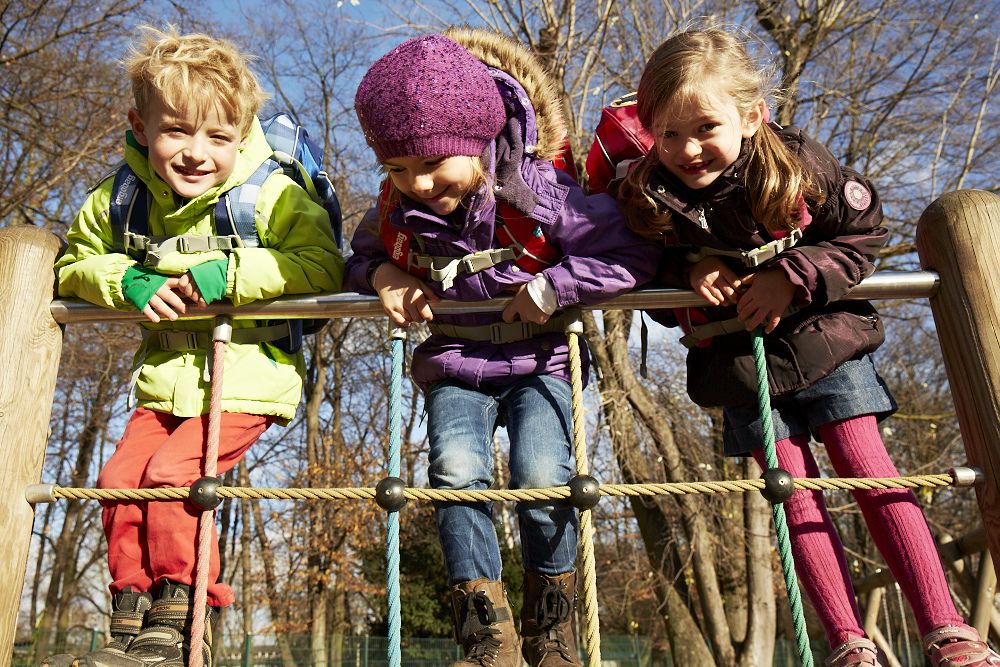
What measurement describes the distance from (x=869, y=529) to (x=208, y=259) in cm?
161

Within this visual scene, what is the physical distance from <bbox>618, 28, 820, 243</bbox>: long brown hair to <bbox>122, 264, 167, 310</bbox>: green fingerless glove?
107 cm

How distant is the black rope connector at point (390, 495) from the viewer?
1717 mm

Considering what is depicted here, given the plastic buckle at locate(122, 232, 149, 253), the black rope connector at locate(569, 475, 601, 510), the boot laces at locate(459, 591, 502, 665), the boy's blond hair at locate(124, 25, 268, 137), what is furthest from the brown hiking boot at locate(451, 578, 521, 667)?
the boy's blond hair at locate(124, 25, 268, 137)

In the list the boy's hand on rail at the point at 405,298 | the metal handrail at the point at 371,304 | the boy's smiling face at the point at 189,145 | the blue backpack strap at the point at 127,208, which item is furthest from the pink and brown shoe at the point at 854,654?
the blue backpack strap at the point at 127,208

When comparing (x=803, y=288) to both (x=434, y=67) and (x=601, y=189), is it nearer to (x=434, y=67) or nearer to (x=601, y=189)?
(x=601, y=189)

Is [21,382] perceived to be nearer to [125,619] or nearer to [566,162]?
[125,619]

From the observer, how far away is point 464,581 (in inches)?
75.4

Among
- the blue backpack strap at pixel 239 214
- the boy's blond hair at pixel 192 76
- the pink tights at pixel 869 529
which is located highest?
the boy's blond hair at pixel 192 76

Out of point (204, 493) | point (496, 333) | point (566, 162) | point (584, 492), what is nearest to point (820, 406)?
point (584, 492)

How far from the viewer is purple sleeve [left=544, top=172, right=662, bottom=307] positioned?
76.2 inches

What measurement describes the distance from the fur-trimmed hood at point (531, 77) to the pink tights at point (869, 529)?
0.88m

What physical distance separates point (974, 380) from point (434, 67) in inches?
51.1

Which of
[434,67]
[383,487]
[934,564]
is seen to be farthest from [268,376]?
[934,564]

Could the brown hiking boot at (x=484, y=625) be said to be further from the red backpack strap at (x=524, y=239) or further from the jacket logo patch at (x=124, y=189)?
the jacket logo patch at (x=124, y=189)
